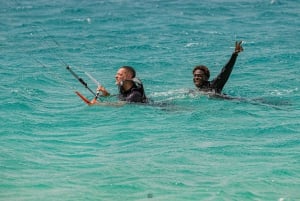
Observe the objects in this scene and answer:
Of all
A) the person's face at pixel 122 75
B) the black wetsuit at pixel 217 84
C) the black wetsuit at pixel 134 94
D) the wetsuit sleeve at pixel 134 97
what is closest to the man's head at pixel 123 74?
the person's face at pixel 122 75

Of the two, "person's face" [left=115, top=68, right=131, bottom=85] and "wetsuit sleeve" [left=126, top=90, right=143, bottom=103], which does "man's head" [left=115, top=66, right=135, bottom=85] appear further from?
"wetsuit sleeve" [left=126, top=90, right=143, bottom=103]

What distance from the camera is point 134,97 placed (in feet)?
39.1

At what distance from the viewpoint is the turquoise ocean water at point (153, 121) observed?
8.25m

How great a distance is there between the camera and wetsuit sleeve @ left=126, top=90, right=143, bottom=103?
11.9 metres

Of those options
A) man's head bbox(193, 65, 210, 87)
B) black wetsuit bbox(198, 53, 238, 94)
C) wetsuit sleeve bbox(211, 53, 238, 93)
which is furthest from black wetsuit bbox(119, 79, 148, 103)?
wetsuit sleeve bbox(211, 53, 238, 93)

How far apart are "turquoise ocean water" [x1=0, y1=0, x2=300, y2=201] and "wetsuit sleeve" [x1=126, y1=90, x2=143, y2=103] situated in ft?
0.41

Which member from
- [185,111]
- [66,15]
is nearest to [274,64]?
[185,111]

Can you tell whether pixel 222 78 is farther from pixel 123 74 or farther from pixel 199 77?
pixel 123 74

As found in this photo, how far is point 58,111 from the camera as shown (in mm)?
12336

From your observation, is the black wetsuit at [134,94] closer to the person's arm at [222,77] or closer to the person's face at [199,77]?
the person's face at [199,77]

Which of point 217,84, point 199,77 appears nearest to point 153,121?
point 199,77

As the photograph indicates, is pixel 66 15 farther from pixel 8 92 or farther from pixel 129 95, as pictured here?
pixel 129 95

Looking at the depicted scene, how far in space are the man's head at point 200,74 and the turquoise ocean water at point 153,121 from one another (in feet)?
1.03

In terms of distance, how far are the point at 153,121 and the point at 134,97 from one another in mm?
808
